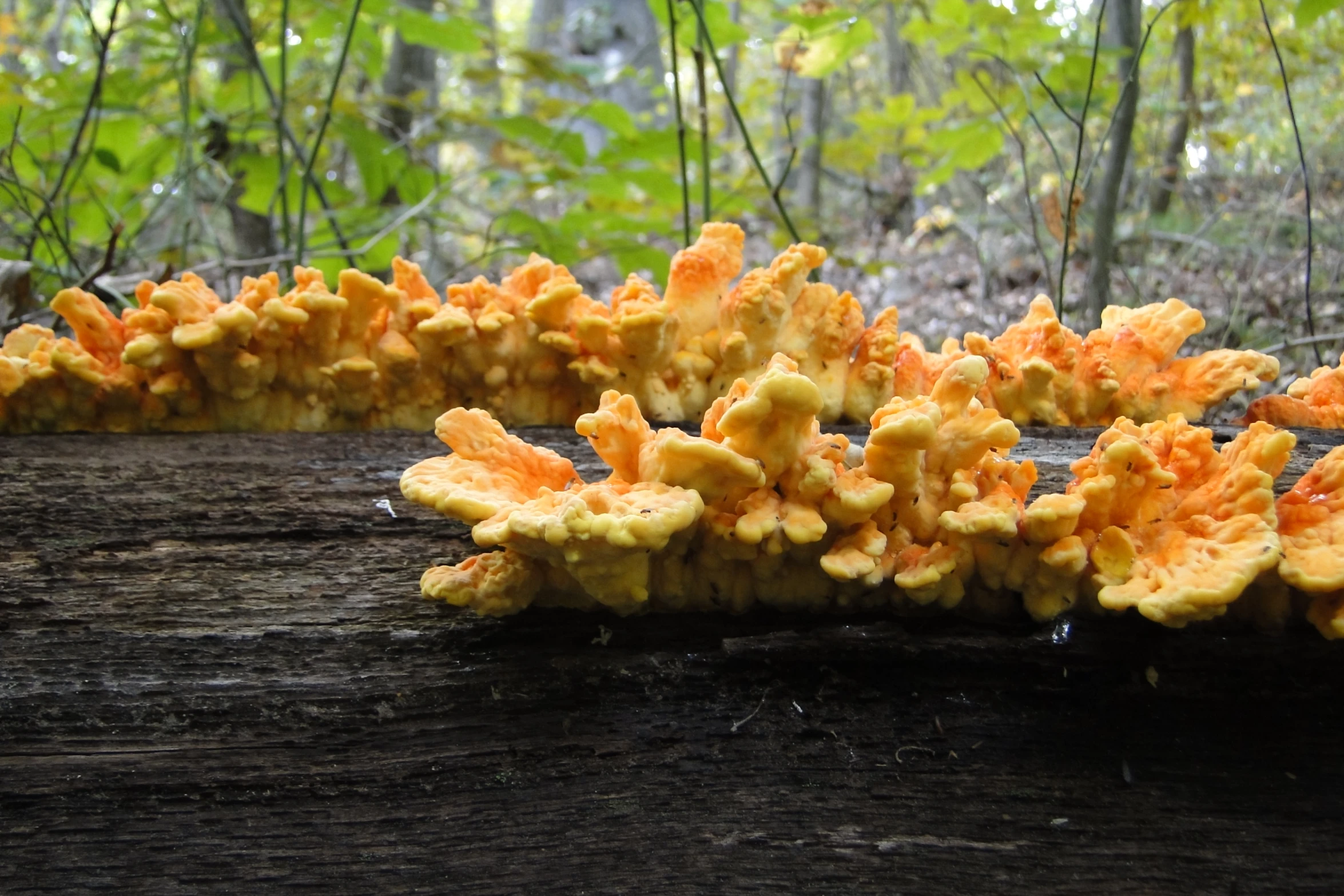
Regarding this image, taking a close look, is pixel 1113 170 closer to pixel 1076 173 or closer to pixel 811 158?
pixel 1076 173

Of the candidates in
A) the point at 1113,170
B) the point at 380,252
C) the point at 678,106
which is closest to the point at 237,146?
the point at 380,252

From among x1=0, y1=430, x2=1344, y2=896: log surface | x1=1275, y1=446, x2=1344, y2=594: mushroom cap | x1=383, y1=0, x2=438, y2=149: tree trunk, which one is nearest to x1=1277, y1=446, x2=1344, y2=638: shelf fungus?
x1=1275, y1=446, x2=1344, y2=594: mushroom cap

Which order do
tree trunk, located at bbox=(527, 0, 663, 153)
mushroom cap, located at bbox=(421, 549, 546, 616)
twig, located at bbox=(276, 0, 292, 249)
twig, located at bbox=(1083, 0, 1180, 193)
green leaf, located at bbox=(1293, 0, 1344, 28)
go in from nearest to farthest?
mushroom cap, located at bbox=(421, 549, 546, 616) → green leaf, located at bbox=(1293, 0, 1344, 28) → twig, located at bbox=(1083, 0, 1180, 193) → twig, located at bbox=(276, 0, 292, 249) → tree trunk, located at bbox=(527, 0, 663, 153)

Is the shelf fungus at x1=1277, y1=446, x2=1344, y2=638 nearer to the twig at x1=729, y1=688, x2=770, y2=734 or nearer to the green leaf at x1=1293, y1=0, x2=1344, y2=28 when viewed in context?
the twig at x1=729, y1=688, x2=770, y2=734

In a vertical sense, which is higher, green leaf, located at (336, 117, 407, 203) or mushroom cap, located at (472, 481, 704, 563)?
green leaf, located at (336, 117, 407, 203)

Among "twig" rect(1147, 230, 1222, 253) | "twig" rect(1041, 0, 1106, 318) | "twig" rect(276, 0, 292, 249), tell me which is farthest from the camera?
"twig" rect(1147, 230, 1222, 253)

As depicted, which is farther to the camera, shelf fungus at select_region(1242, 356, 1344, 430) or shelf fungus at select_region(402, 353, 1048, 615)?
shelf fungus at select_region(1242, 356, 1344, 430)

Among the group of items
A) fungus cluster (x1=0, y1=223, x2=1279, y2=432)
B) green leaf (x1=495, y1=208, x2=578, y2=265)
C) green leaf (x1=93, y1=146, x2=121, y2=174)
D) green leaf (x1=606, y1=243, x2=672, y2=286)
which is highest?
green leaf (x1=93, y1=146, x2=121, y2=174)
